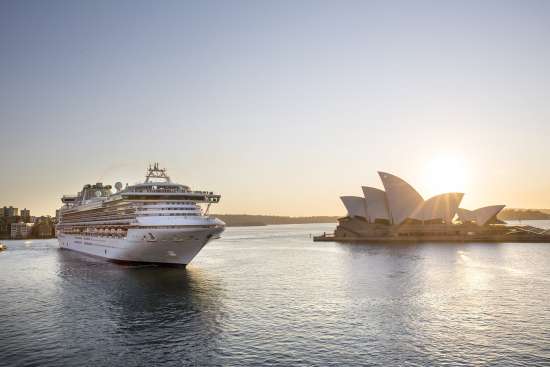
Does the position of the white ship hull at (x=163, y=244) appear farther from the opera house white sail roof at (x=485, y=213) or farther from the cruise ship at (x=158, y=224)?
the opera house white sail roof at (x=485, y=213)

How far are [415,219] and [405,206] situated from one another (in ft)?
18.7

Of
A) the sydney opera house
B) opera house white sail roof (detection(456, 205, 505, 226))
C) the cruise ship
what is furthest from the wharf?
the cruise ship

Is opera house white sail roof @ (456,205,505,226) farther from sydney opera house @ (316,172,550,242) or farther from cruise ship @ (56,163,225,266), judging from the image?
cruise ship @ (56,163,225,266)

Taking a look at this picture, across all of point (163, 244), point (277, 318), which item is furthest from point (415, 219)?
point (277, 318)

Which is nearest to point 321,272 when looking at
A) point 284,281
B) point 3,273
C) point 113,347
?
point 284,281

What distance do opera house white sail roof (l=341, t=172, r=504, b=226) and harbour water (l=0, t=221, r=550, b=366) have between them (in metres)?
62.3

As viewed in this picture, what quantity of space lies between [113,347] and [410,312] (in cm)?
2136

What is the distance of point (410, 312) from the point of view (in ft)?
Answer: 104

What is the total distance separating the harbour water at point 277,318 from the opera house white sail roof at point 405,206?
2453 inches

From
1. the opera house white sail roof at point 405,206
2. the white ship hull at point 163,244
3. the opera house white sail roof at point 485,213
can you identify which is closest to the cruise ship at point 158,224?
the white ship hull at point 163,244

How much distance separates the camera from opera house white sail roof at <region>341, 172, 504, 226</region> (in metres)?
116

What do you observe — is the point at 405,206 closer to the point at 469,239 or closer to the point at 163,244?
the point at 469,239

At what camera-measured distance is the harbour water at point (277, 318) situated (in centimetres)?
2238

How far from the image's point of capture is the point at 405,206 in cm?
11700
